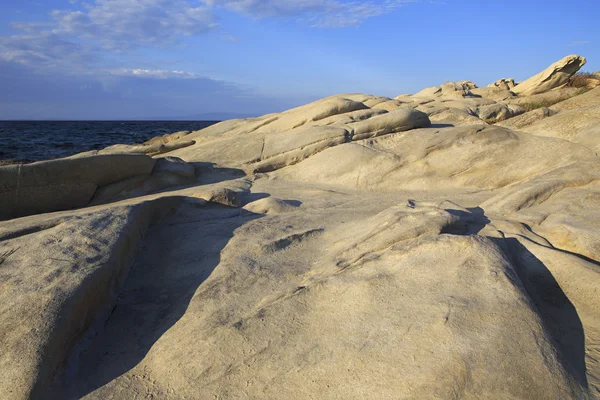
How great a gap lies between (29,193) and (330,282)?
519 cm

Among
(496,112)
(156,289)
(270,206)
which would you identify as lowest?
(156,289)

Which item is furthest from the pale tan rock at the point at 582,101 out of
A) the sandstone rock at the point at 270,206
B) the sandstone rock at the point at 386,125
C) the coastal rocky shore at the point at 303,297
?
the sandstone rock at the point at 270,206

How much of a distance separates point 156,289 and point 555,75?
2287cm

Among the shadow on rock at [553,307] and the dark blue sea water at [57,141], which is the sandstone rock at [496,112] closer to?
the shadow on rock at [553,307]

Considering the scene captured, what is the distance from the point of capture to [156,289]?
3451 millimetres

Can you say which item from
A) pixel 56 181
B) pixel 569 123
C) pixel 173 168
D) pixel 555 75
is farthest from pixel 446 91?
pixel 56 181

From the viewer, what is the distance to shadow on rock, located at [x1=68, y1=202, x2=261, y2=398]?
8.57ft

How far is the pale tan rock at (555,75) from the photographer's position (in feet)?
63.7

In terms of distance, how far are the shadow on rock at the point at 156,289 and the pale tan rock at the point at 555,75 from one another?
2068cm

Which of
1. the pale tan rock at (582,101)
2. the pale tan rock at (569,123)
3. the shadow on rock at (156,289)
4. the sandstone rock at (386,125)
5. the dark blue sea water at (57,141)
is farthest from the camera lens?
the dark blue sea water at (57,141)

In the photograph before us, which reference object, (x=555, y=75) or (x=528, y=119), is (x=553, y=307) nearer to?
(x=528, y=119)

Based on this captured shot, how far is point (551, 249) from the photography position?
3.34m

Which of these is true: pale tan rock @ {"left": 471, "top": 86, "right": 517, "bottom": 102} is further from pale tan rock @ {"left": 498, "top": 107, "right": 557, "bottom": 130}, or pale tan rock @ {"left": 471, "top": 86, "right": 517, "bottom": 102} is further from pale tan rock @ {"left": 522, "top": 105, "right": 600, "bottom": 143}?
pale tan rock @ {"left": 522, "top": 105, "right": 600, "bottom": 143}

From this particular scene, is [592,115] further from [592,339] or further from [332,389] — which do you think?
[332,389]
